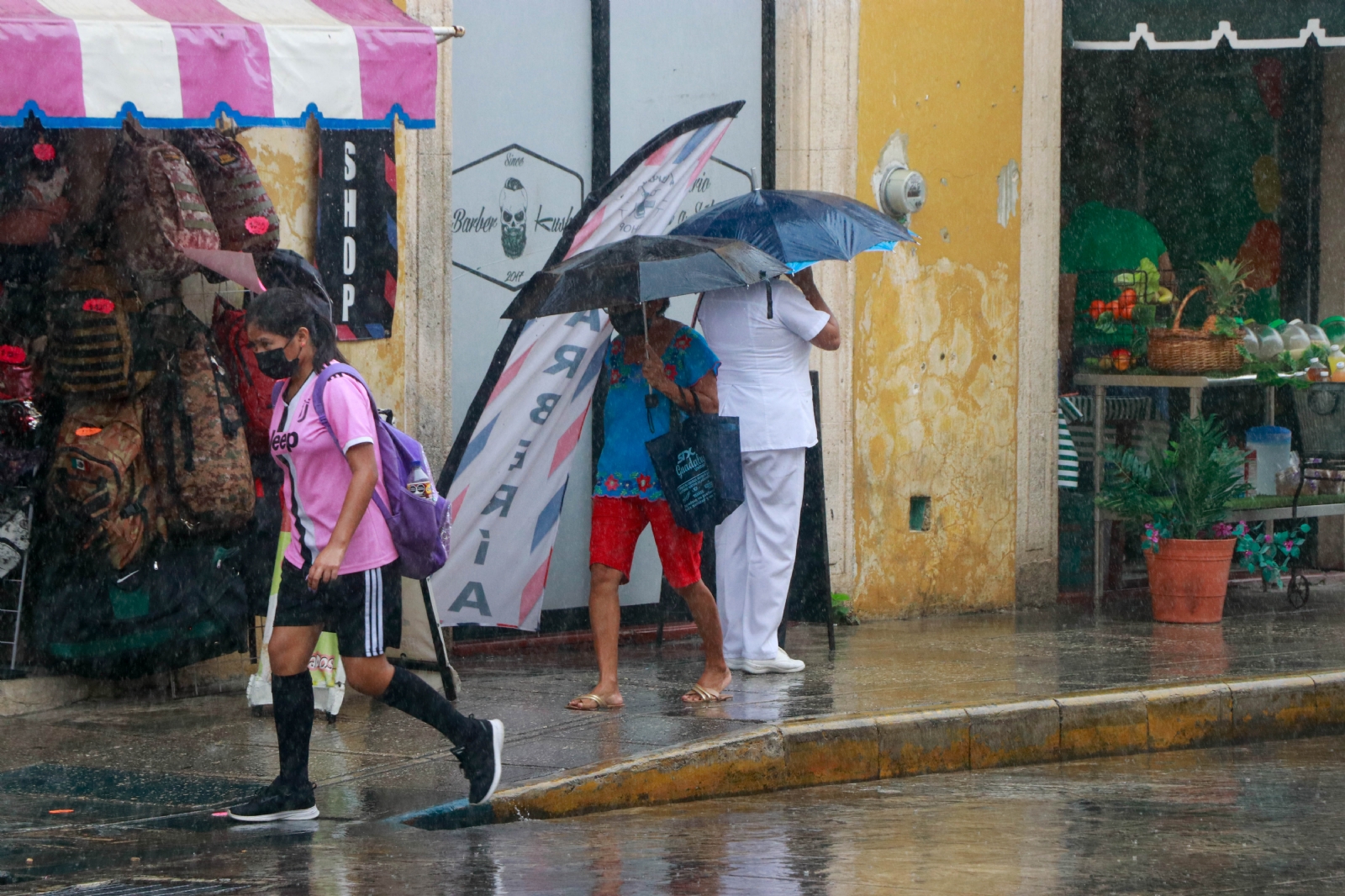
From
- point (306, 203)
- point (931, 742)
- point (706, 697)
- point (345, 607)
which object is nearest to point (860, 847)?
point (931, 742)

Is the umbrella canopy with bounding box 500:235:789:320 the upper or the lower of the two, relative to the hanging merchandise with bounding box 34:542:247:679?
upper

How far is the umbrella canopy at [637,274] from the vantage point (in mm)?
7262

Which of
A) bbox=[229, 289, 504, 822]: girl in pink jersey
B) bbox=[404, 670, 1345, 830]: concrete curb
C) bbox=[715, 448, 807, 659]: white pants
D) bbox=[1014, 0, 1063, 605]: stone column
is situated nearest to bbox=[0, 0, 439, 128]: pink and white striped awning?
bbox=[229, 289, 504, 822]: girl in pink jersey

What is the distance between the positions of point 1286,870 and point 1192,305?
7888 mm

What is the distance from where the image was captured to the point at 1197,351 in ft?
35.6

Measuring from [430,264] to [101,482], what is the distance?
202 cm

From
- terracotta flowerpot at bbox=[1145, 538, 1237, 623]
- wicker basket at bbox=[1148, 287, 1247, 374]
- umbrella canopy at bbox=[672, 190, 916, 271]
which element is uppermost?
umbrella canopy at bbox=[672, 190, 916, 271]

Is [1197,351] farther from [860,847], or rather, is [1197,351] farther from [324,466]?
[324,466]

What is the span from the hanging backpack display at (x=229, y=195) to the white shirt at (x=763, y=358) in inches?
74.0

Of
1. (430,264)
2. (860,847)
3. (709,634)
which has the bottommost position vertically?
(860,847)

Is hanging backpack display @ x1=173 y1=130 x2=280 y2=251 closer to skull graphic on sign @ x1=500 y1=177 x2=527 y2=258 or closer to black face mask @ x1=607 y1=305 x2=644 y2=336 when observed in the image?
black face mask @ x1=607 y1=305 x2=644 y2=336

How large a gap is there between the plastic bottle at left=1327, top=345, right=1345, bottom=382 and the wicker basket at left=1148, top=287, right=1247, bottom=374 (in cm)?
78

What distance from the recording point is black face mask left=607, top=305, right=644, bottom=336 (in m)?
7.53

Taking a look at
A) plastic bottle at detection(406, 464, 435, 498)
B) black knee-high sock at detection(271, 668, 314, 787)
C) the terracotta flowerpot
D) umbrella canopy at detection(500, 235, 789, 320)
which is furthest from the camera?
the terracotta flowerpot
